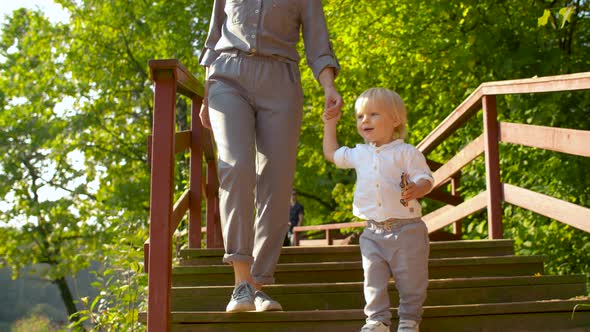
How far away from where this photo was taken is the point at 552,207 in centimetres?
488

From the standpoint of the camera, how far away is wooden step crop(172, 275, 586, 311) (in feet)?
13.9

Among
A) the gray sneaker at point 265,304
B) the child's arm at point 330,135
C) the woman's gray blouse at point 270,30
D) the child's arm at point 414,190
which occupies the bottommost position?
the gray sneaker at point 265,304

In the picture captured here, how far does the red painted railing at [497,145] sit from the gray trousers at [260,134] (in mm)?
1390

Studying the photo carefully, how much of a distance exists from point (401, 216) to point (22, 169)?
2359cm

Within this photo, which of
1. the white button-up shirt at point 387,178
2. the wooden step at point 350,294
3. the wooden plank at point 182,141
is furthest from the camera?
the wooden plank at point 182,141

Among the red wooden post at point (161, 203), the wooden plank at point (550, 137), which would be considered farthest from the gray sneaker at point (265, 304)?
the wooden plank at point (550, 137)

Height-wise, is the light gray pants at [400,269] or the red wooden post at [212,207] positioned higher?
the red wooden post at [212,207]

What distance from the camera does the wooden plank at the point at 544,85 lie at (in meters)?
4.08

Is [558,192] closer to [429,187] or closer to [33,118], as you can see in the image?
[429,187]

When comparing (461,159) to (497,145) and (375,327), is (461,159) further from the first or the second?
(375,327)

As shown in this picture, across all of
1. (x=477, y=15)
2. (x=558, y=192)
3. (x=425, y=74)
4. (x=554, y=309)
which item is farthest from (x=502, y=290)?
(x=425, y=74)

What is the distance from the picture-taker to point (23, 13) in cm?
2628

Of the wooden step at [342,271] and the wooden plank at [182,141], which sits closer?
A: the wooden plank at [182,141]

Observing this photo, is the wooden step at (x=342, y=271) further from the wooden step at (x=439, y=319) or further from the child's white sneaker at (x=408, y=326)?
the child's white sneaker at (x=408, y=326)
